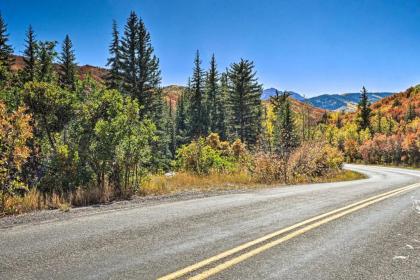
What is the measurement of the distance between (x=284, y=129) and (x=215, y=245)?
16.5 metres

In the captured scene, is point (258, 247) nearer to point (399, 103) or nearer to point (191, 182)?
point (191, 182)

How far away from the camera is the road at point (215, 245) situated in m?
4.22

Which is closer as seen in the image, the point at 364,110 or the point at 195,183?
the point at 195,183

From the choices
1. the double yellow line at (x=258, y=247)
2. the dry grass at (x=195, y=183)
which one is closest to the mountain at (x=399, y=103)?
the dry grass at (x=195, y=183)

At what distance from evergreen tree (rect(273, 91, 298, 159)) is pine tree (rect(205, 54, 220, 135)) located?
32.3 feet

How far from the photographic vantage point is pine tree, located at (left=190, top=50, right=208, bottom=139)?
5753cm

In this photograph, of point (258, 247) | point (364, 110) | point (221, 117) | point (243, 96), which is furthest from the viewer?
point (364, 110)

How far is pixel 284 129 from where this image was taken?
68.9ft

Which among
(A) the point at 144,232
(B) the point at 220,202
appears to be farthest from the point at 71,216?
(B) the point at 220,202

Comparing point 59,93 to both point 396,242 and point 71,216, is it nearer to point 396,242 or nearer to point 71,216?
point 71,216

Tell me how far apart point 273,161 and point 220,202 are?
10149 millimetres

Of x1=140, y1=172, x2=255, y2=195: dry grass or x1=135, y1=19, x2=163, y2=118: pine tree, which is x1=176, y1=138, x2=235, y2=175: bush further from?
x1=135, y1=19, x2=163, y2=118: pine tree

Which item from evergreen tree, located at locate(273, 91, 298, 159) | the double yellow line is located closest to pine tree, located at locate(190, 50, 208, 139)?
evergreen tree, located at locate(273, 91, 298, 159)

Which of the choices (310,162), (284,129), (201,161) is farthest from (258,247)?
(310,162)
